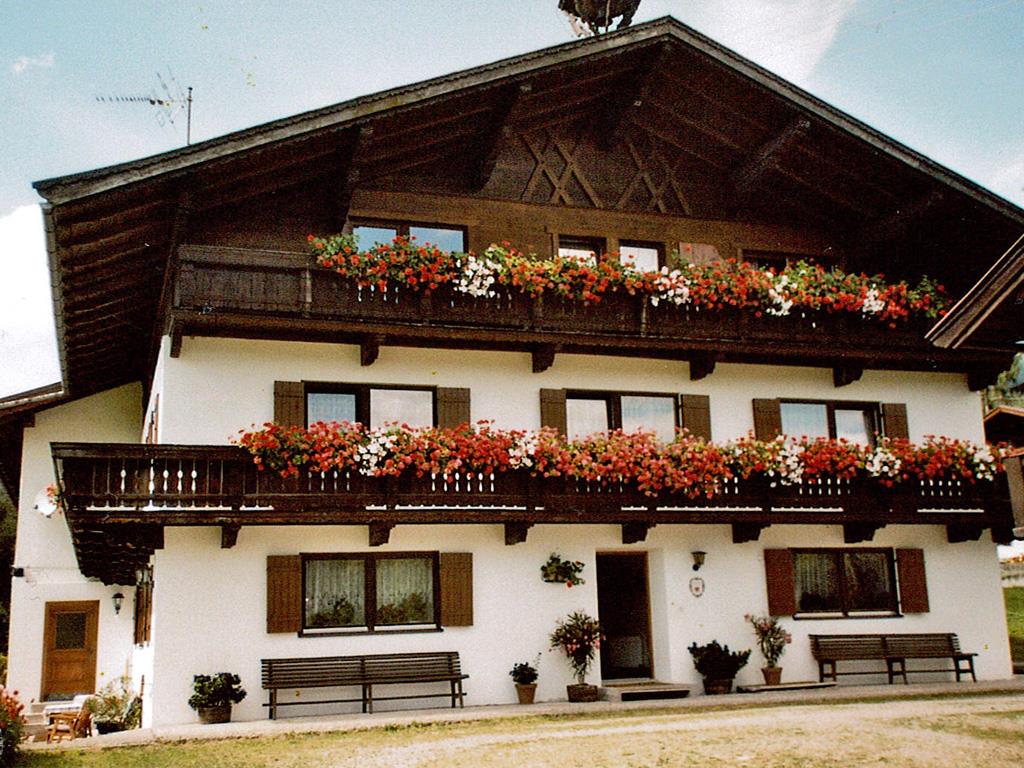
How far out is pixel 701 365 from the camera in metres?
19.7

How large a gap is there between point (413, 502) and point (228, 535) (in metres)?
2.64

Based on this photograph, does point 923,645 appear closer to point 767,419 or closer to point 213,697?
point 767,419

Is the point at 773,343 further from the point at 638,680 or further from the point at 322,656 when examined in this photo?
the point at 322,656

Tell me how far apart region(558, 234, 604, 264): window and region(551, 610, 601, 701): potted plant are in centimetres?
616

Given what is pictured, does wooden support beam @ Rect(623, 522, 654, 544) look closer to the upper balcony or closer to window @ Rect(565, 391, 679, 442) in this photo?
window @ Rect(565, 391, 679, 442)

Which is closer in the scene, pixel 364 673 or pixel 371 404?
pixel 364 673

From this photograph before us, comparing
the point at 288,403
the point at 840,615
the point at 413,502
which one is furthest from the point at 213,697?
the point at 840,615

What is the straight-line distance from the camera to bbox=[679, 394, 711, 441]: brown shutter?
1958 cm

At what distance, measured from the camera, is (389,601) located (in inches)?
698

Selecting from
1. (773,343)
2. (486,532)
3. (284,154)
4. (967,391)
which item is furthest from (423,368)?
(967,391)

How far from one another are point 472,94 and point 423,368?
4.46m

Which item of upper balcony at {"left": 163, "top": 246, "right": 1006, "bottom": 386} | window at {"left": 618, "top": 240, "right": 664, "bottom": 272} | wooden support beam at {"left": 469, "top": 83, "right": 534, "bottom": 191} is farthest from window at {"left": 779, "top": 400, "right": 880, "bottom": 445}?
wooden support beam at {"left": 469, "top": 83, "right": 534, "bottom": 191}

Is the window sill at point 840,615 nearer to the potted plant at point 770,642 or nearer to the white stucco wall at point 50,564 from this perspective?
the potted plant at point 770,642

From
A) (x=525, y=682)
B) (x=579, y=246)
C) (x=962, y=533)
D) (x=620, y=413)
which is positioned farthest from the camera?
(x=962, y=533)
